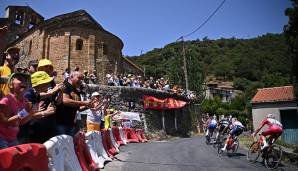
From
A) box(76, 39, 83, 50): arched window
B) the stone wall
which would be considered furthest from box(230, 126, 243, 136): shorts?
box(76, 39, 83, 50): arched window

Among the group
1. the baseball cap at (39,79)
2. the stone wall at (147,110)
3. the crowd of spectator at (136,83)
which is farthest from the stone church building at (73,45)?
Result: the baseball cap at (39,79)

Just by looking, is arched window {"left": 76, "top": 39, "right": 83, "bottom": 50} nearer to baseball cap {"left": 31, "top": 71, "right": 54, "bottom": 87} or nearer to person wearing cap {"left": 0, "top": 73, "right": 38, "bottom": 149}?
baseball cap {"left": 31, "top": 71, "right": 54, "bottom": 87}

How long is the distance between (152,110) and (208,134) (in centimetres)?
1041

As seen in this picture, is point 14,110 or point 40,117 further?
point 40,117

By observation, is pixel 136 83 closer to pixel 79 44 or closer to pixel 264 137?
pixel 79 44

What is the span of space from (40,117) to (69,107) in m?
1.11

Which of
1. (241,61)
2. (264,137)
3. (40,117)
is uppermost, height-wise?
(241,61)

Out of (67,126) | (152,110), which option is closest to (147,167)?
(67,126)

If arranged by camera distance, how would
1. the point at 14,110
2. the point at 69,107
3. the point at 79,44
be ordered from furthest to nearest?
the point at 79,44
the point at 69,107
the point at 14,110

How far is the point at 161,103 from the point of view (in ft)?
93.4

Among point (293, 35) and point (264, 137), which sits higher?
point (293, 35)

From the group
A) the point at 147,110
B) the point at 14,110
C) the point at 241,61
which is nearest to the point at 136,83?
the point at 147,110

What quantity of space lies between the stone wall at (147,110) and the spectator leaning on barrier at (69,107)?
54.9ft

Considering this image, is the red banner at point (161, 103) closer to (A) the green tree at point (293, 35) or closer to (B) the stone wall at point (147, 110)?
(B) the stone wall at point (147, 110)
